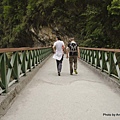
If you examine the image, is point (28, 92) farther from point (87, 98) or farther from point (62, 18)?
point (62, 18)

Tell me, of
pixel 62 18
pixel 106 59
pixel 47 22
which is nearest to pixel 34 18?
pixel 47 22

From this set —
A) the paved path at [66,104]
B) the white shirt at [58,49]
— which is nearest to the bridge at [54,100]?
the paved path at [66,104]

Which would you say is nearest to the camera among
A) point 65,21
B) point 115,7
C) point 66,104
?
point 66,104

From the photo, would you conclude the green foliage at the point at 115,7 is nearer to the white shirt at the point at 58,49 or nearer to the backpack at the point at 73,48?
the backpack at the point at 73,48

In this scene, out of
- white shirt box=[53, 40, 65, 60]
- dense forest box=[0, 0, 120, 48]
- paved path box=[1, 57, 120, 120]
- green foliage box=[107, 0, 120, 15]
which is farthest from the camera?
dense forest box=[0, 0, 120, 48]

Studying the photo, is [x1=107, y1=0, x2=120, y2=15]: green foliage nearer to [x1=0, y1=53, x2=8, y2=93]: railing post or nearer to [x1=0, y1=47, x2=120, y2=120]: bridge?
[x1=0, y1=47, x2=120, y2=120]: bridge

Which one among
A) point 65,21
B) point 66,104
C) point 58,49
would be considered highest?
point 65,21

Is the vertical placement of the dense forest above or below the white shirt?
above

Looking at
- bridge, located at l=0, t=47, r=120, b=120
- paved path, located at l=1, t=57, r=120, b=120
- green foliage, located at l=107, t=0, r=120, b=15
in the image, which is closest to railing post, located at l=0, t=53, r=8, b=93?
bridge, located at l=0, t=47, r=120, b=120

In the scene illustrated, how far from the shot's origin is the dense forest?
72.1ft

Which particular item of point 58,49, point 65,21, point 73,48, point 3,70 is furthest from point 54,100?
point 65,21

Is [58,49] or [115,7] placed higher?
[115,7]

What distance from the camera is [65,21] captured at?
35.0m

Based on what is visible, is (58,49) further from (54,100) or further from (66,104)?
(66,104)
